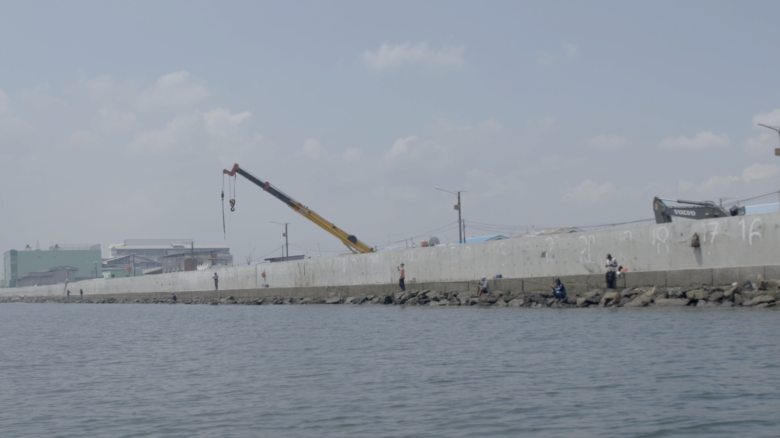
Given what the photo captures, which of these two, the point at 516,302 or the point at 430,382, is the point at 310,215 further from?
the point at 430,382

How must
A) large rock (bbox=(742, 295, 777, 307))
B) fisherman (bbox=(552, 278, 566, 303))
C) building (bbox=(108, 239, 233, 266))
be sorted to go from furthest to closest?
building (bbox=(108, 239, 233, 266)) → fisherman (bbox=(552, 278, 566, 303)) → large rock (bbox=(742, 295, 777, 307))

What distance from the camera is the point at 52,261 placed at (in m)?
135

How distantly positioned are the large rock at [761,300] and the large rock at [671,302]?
200 cm

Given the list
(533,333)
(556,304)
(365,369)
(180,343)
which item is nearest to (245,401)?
(365,369)

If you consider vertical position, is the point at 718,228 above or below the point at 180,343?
above

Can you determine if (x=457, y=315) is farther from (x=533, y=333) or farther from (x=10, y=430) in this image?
(x=10, y=430)


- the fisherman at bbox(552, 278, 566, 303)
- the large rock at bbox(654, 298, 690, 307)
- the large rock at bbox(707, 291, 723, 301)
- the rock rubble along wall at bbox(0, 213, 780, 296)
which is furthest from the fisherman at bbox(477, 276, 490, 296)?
the large rock at bbox(707, 291, 723, 301)

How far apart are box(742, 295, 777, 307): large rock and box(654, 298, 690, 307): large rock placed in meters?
2.00

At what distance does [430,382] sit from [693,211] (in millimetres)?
20754

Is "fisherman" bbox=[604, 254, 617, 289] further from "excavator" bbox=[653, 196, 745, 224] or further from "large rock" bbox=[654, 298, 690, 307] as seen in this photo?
"excavator" bbox=[653, 196, 745, 224]

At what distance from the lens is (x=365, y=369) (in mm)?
14539

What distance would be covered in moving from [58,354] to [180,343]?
11.4 feet

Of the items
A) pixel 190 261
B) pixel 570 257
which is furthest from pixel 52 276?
pixel 570 257

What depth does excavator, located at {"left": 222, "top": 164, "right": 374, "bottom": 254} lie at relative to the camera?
165ft
